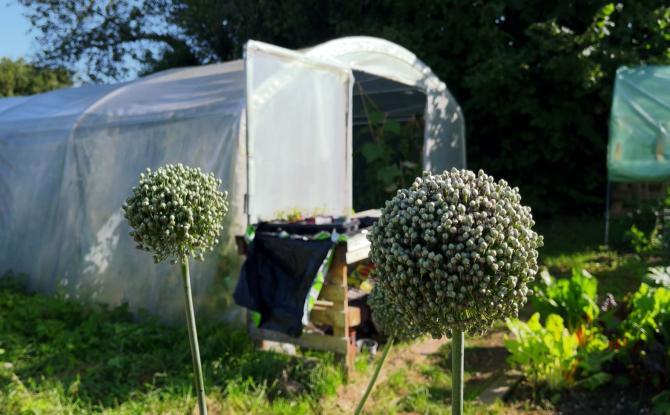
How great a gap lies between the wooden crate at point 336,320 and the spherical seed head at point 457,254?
292 centimetres

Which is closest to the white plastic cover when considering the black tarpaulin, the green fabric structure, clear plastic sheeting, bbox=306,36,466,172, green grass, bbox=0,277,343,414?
clear plastic sheeting, bbox=306,36,466,172

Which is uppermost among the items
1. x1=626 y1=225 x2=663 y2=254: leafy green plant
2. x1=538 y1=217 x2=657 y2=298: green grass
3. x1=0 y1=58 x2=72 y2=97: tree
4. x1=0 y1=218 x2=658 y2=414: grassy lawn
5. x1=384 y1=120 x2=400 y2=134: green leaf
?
x1=0 y1=58 x2=72 y2=97: tree

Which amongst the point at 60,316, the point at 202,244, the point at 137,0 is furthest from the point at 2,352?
the point at 137,0

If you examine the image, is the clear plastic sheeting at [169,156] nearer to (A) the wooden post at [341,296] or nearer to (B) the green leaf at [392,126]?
(A) the wooden post at [341,296]

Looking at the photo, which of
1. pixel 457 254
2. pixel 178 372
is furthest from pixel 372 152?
pixel 457 254

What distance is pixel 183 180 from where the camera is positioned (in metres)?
2.21

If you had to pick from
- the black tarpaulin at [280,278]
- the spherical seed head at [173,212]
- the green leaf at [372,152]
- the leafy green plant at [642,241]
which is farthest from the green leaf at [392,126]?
the spherical seed head at [173,212]

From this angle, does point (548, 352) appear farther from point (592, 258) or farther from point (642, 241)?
point (642, 241)

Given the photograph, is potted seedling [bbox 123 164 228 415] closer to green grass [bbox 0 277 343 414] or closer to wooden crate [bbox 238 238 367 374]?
green grass [bbox 0 277 343 414]

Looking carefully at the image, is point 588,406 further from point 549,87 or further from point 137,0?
point 137,0

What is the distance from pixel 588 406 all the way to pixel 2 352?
434cm

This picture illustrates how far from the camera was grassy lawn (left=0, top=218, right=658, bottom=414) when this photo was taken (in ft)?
12.7

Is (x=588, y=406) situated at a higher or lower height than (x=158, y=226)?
lower

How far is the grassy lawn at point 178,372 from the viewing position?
3881mm
